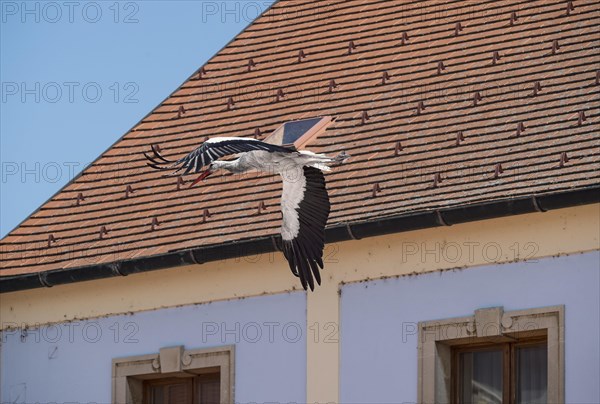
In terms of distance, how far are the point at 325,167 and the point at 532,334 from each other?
2369 millimetres

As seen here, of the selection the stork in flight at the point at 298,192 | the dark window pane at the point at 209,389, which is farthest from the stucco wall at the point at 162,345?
the stork in flight at the point at 298,192

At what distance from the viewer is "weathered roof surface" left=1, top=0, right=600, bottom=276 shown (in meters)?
23.3

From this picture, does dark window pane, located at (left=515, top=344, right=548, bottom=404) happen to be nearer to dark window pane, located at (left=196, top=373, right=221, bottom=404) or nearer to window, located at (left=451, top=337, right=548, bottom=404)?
window, located at (left=451, top=337, right=548, bottom=404)

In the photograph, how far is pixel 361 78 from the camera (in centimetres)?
2564

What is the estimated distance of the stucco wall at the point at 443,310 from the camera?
22109 millimetres

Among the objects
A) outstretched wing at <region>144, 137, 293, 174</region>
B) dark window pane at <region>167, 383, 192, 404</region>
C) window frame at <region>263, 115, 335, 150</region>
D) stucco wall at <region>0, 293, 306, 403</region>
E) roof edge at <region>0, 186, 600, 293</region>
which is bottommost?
dark window pane at <region>167, 383, 192, 404</region>

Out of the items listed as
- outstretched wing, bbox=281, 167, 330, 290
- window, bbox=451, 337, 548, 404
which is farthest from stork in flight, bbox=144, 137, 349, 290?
window, bbox=451, 337, 548, 404

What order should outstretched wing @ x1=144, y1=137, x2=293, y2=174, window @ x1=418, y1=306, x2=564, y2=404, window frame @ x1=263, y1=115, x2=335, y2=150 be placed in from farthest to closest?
1. window frame @ x1=263, y1=115, x2=335, y2=150
2. window @ x1=418, y1=306, x2=564, y2=404
3. outstretched wing @ x1=144, y1=137, x2=293, y2=174

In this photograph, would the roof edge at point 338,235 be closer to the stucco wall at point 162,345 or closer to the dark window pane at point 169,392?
the stucco wall at point 162,345

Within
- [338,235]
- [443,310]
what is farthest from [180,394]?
[443,310]

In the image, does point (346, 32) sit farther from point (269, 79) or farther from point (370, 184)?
point (370, 184)

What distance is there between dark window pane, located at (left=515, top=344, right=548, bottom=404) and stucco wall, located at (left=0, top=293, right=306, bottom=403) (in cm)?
212

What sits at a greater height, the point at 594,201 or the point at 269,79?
the point at 269,79

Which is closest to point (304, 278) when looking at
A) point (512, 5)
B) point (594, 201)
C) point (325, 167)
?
point (325, 167)
